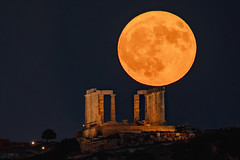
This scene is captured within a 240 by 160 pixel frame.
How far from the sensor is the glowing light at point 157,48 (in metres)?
63.3

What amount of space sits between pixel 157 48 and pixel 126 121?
30360 mm

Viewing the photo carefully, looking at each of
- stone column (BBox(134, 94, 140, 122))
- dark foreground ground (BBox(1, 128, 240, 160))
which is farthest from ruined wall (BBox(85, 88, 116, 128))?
dark foreground ground (BBox(1, 128, 240, 160))

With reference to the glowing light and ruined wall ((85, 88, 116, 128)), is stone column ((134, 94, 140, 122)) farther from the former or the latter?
the glowing light

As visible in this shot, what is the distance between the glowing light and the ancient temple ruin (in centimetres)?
2012

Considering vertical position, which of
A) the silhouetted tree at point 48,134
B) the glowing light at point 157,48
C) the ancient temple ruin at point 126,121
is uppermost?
the glowing light at point 157,48

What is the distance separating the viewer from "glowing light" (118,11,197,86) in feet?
208

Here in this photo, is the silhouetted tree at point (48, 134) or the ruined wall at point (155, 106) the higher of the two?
the ruined wall at point (155, 106)

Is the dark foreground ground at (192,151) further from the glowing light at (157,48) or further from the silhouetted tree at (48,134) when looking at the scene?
the silhouetted tree at (48,134)

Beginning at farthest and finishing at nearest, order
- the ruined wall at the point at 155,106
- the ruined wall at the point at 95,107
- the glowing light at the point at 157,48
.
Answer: the ruined wall at the point at 95,107
the ruined wall at the point at 155,106
the glowing light at the point at 157,48

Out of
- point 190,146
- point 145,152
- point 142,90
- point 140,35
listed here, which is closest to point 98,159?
point 145,152

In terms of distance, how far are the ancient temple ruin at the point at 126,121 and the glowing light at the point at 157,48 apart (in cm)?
2012

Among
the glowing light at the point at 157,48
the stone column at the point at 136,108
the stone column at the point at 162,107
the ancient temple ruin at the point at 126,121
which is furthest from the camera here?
the stone column at the point at 136,108

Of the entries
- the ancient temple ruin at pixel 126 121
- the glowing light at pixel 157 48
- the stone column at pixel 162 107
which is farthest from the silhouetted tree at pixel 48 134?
the glowing light at pixel 157 48

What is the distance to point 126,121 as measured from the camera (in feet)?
300
